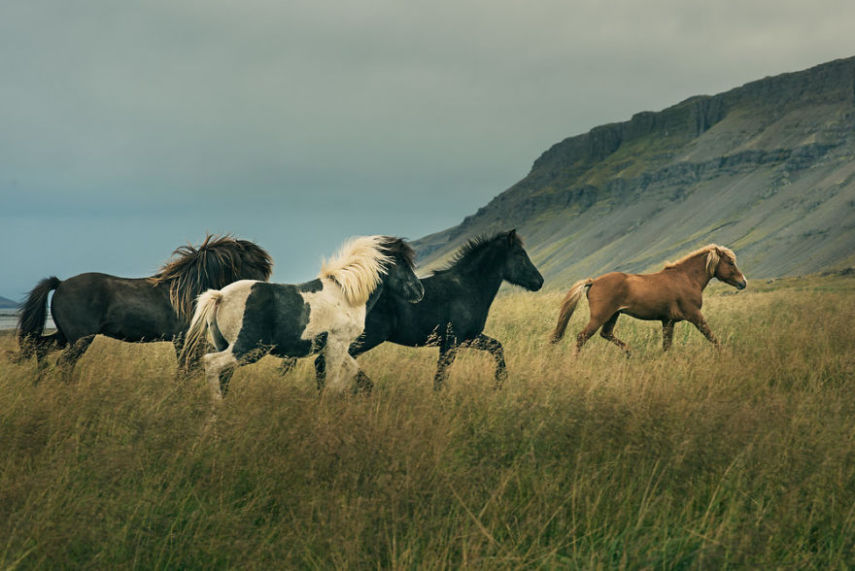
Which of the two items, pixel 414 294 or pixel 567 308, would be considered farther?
pixel 567 308

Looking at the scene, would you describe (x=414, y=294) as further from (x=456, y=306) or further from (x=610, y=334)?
(x=610, y=334)

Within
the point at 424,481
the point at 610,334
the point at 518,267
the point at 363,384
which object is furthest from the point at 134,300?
the point at 610,334

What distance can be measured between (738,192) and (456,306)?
140752mm

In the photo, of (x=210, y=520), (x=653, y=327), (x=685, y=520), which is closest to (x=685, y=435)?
(x=685, y=520)

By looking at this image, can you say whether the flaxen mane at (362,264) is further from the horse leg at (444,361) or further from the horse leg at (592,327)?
the horse leg at (592,327)

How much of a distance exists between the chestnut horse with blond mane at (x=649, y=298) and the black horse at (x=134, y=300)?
491 centimetres

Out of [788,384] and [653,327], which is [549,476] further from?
[653,327]

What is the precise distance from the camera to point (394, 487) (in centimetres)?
309

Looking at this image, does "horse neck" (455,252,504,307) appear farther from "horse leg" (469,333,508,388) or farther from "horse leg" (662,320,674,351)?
"horse leg" (662,320,674,351)

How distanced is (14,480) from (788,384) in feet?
22.9

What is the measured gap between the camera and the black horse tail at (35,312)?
23.2 ft

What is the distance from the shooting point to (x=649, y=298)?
933cm

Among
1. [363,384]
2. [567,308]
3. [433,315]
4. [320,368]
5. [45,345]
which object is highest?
[45,345]

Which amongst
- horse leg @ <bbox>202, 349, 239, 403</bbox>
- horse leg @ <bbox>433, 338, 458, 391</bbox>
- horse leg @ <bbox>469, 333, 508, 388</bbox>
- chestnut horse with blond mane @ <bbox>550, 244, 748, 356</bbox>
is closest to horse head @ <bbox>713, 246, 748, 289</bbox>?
chestnut horse with blond mane @ <bbox>550, 244, 748, 356</bbox>
